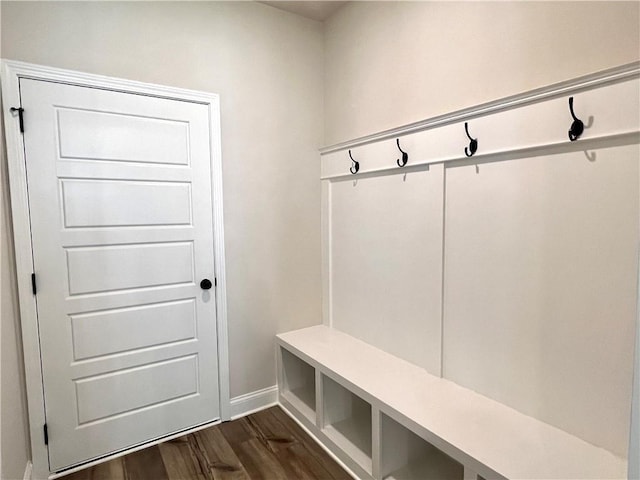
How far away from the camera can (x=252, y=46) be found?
2.42 m

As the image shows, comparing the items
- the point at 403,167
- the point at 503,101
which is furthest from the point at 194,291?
the point at 503,101

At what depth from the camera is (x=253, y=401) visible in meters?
2.55

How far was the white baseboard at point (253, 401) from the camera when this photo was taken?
2.48 meters

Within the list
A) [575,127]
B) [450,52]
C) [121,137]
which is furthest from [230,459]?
[450,52]

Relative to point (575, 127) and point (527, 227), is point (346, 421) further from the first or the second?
point (575, 127)

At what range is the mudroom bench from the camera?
1308 mm

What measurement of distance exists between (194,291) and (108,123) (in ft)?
3.64

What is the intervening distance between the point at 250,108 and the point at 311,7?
0.87 metres

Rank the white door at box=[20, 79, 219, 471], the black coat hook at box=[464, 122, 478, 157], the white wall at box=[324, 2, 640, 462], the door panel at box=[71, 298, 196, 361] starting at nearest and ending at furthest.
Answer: the white wall at box=[324, 2, 640, 462], the black coat hook at box=[464, 122, 478, 157], the white door at box=[20, 79, 219, 471], the door panel at box=[71, 298, 196, 361]

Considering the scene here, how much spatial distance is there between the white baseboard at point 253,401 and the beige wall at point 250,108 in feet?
0.18

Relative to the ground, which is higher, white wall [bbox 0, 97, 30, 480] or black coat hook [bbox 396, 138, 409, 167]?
black coat hook [bbox 396, 138, 409, 167]

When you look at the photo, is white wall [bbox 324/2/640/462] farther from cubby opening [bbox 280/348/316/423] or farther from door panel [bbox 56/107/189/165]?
door panel [bbox 56/107/189/165]

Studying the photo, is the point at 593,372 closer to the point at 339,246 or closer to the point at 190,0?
the point at 339,246

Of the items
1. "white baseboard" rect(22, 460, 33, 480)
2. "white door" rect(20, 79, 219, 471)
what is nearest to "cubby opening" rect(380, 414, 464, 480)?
"white door" rect(20, 79, 219, 471)
